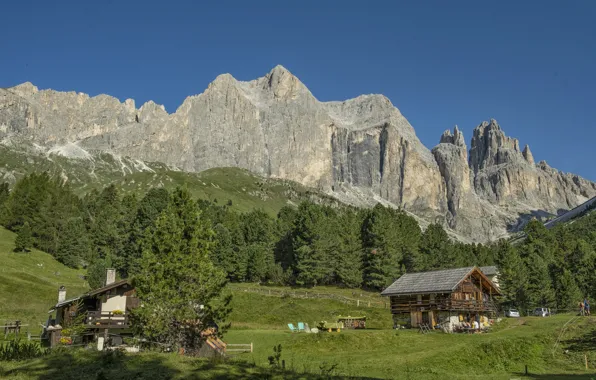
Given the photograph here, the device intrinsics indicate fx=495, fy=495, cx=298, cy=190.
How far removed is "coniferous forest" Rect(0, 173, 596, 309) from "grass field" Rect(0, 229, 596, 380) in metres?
8.33

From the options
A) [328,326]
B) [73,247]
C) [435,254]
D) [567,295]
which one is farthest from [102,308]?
[435,254]

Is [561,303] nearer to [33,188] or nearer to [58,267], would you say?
[58,267]

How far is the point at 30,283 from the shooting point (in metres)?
69.7

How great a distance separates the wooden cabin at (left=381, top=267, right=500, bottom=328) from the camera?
179 feet

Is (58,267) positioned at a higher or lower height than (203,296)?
higher

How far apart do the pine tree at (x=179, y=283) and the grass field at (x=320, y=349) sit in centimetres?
386

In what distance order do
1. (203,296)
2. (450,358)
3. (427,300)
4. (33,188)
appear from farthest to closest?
(33,188) < (427,300) < (450,358) < (203,296)

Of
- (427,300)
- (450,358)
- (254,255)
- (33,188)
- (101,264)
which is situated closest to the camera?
(450,358)

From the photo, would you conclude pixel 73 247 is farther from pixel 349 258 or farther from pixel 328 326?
pixel 328 326

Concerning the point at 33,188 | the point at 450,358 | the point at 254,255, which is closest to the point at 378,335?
the point at 450,358

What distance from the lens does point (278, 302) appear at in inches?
2943

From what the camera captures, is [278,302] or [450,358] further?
[278,302]

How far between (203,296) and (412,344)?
21924 millimetres

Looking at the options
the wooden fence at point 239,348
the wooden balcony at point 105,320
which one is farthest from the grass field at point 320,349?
the wooden balcony at point 105,320
